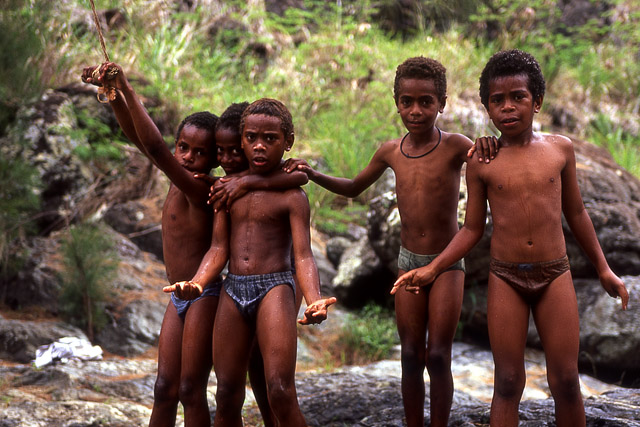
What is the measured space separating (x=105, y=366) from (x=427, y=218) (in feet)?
11.2

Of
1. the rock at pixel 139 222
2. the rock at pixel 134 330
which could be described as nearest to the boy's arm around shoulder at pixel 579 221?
the rock at pixel 134 330

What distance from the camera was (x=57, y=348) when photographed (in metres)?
5.87

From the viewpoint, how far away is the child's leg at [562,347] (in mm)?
3070

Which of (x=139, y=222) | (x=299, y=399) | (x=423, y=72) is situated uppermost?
(x=423, y=72)

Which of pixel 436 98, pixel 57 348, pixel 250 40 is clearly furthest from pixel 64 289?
pixel 250 40

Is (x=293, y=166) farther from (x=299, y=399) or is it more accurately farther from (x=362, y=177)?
(x=299, y=399)

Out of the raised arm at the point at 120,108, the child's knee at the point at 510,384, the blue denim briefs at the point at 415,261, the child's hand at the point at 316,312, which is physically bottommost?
the child's knee at the point at 510,384

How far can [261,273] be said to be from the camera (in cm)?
337

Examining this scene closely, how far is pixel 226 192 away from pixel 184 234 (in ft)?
1.20

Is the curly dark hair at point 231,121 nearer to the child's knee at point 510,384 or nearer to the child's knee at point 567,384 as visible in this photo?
the child's knee at point 510,384

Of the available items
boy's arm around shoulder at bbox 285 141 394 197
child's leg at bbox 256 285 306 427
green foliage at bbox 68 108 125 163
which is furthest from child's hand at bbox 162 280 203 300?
green foliage at bbox 68 108 125 163

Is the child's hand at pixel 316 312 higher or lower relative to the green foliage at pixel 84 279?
lower

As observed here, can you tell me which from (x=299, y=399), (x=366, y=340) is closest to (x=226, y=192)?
(x=299, y=399)

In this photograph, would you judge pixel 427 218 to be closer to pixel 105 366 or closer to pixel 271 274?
pixel 271 274
